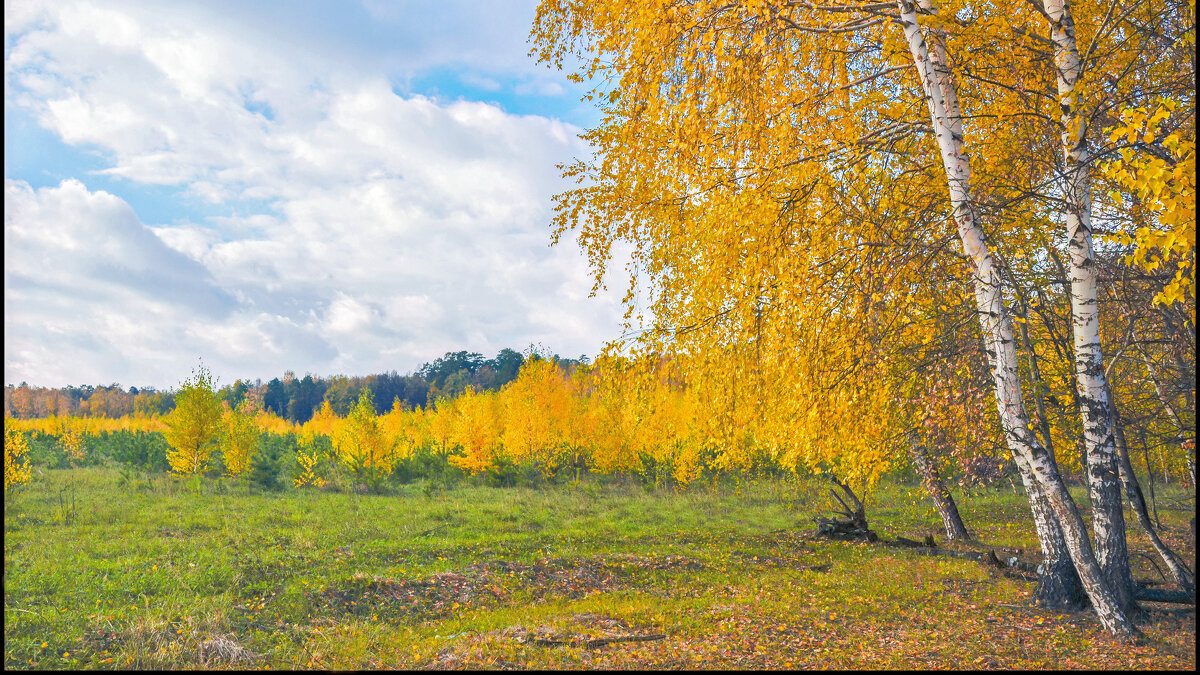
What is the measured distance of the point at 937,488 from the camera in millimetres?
12344

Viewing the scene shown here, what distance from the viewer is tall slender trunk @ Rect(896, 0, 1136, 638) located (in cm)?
602

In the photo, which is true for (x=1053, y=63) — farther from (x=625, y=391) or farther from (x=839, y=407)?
(x=625, y=391)

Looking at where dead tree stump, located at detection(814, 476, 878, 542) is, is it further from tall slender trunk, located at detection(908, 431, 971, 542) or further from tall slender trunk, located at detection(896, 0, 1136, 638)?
tall slender trunk, located at detection(896, 0, 1136, 638)

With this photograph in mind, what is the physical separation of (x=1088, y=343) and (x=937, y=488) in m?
7.28

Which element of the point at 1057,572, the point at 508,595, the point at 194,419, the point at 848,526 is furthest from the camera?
the point at 194,419

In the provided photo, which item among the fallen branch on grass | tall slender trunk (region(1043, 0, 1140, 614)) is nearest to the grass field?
the fallen branch on grass

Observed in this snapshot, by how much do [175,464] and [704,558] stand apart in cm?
1979

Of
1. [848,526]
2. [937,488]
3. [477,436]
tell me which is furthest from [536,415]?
[937,488]

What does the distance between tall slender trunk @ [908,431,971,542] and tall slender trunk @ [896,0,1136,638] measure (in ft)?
14.4

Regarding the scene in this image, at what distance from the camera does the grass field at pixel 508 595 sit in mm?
5734

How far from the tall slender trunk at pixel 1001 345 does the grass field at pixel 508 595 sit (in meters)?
0.67

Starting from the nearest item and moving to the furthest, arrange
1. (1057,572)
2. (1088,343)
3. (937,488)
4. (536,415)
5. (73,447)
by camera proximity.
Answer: (1088,343), (1057,572), (937,488), (536,415), (73,447)

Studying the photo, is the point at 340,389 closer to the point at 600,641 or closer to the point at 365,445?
the point at 365,445

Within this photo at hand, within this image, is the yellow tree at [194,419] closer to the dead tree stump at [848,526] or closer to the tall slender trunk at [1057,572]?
the dead tree stump at [848,526]
